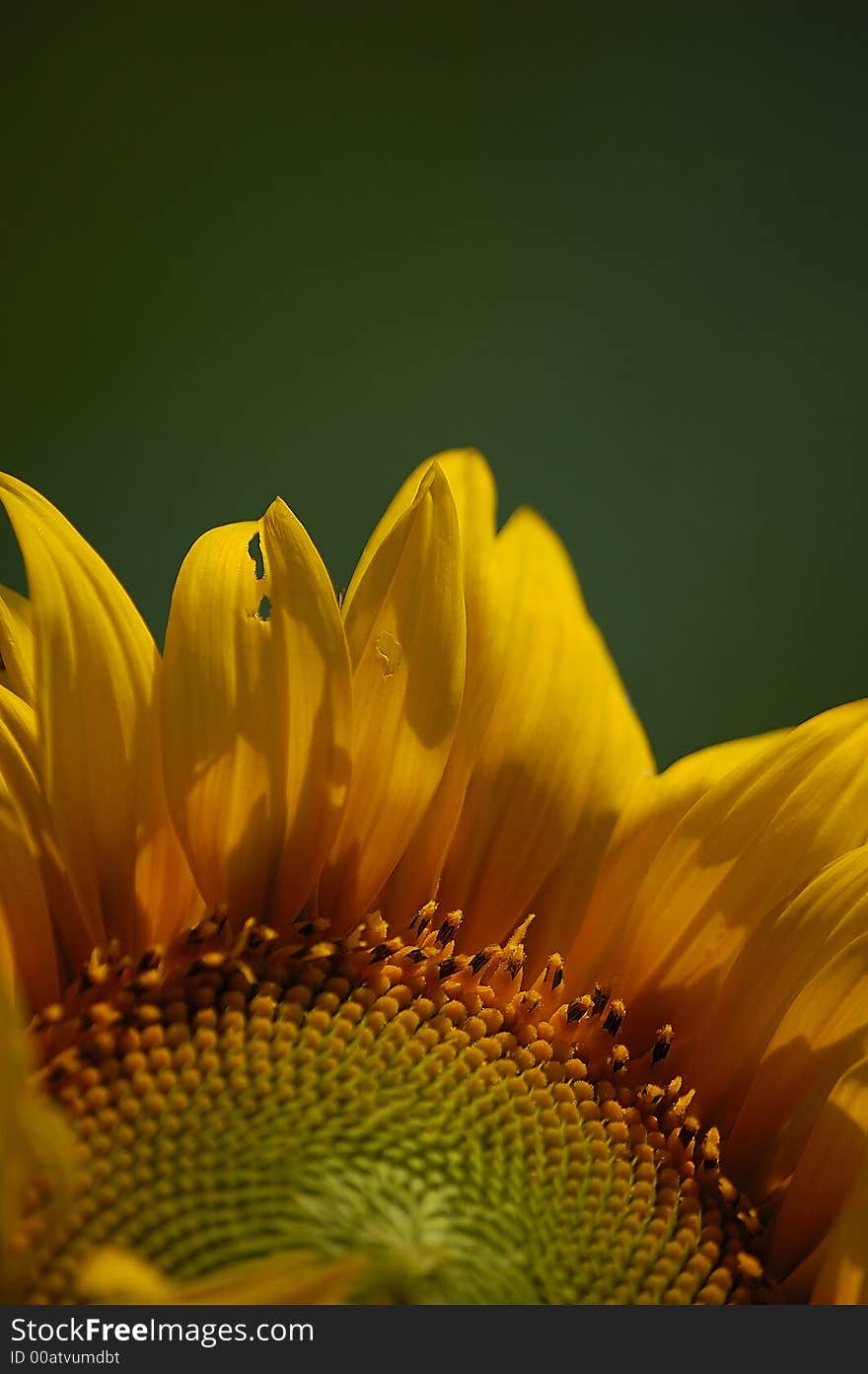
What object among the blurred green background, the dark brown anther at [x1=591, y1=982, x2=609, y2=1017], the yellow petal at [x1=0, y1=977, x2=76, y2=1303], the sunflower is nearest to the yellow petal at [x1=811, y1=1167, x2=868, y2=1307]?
the sunflower

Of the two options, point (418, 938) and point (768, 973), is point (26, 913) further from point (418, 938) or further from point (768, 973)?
point (768, 973)

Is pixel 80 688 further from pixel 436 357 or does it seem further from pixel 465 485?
pixel 436 357

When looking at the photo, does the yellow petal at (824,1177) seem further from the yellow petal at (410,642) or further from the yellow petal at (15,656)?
the yellow petal at (15,656)

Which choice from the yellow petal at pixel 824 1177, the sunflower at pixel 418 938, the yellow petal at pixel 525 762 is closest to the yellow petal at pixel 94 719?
the sunflower at pixel 418 938

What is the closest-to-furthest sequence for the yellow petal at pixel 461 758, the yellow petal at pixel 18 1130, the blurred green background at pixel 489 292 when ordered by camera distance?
1. the yellow petal at pixel 18 1130
2. the yellow petal at pixel 461 758
3. the blurred green background at pixel 489 292

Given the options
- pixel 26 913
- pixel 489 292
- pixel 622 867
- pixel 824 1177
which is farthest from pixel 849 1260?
pixel 489 292

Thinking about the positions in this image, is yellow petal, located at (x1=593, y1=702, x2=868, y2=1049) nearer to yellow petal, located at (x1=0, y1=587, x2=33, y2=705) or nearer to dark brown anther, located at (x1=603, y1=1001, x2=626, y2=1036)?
dark brown anther, located at (x1=603, y1=1001, x2=626, y2=1036)
